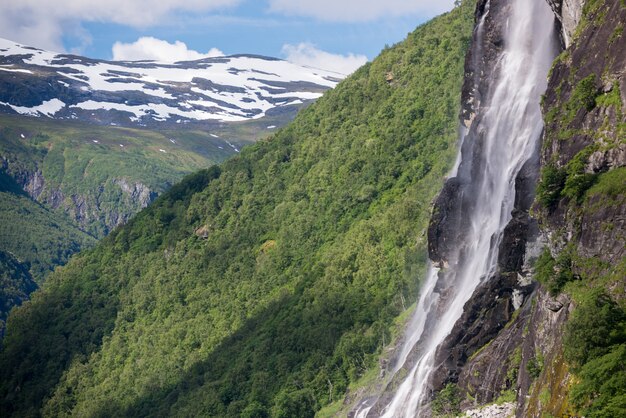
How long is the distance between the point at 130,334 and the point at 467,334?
97.6 meters

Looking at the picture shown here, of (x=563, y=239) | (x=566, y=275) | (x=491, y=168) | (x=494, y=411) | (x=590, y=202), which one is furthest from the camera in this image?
(x=491, y=168)

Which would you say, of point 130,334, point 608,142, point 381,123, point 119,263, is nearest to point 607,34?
point 608,142

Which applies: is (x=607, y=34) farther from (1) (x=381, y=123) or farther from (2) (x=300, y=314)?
(1) (x=381, y=123)

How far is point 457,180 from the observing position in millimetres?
92375

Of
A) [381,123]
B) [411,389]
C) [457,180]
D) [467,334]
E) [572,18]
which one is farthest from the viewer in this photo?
[381,123]

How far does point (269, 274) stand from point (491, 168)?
64.0 meters

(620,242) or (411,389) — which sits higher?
(620,242)

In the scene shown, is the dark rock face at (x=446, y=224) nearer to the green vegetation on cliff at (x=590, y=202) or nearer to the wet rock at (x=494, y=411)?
the wet rock at (x=494, y=411)

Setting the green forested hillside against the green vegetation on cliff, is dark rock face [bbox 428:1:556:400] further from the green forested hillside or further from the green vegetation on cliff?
the green forested hillside

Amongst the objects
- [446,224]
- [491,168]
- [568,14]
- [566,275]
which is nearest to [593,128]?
[566,275]

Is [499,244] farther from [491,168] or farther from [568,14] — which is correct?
[568,14]

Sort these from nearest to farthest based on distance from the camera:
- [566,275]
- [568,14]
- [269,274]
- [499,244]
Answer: [566,275] < [568,14] < [499,244] < [269,274]

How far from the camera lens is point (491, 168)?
289 feet

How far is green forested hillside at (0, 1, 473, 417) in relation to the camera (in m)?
118
